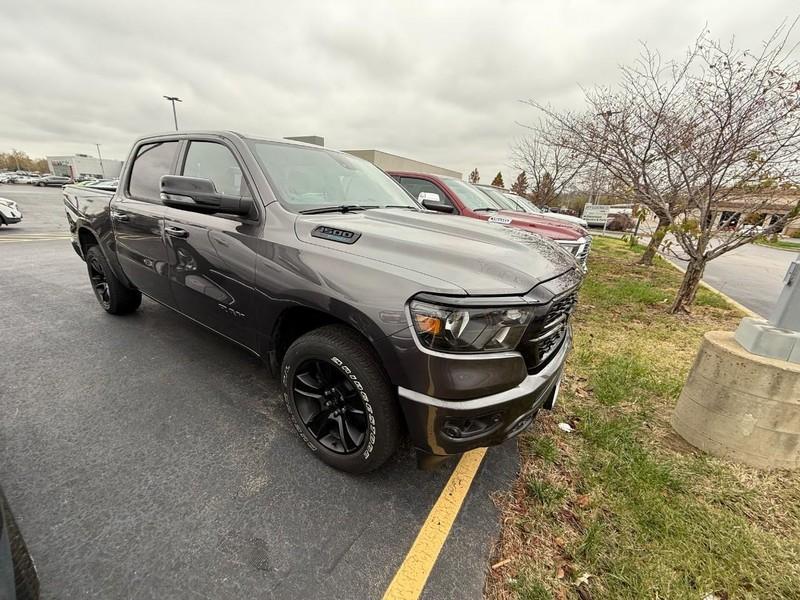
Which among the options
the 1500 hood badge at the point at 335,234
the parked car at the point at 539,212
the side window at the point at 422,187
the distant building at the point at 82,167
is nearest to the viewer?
the 1500 hood badge at the point at 335,234

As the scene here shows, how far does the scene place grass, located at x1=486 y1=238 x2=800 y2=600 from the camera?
1.64 metres

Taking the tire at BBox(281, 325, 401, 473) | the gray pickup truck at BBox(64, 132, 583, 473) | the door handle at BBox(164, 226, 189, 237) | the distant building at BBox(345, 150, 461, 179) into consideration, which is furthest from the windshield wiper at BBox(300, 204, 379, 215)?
the distant building at BBox(345, 150, 461, 179)

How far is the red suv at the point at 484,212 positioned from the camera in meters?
5.25

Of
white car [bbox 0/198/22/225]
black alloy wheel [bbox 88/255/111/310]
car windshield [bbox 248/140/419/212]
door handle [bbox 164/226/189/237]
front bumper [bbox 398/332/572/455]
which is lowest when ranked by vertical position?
white car [bbox 0/198/22/225]

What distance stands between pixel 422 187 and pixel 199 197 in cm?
479

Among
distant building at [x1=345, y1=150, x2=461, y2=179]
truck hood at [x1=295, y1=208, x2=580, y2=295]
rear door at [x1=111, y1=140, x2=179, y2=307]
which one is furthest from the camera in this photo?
distant building at [x1=345, y1=150, x2=461, y2=179]

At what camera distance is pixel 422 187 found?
21.1 ft

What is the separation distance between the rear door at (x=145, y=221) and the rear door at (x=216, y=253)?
19cm

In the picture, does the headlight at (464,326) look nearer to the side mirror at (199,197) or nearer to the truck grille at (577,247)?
the side mirror at (199,197)

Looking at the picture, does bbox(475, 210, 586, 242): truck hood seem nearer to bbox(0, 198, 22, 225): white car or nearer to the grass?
the grass

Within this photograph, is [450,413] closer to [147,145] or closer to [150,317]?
[147,145]

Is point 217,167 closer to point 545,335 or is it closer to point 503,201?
point 545,335

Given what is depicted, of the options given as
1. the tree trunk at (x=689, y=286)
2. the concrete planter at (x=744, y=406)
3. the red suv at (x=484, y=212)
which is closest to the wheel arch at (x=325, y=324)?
the concrete planter at (x=744, y=406)

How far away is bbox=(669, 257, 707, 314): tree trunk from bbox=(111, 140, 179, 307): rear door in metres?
6.44
